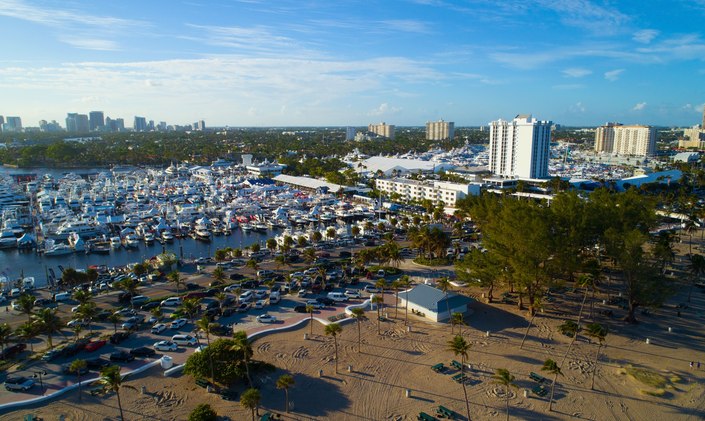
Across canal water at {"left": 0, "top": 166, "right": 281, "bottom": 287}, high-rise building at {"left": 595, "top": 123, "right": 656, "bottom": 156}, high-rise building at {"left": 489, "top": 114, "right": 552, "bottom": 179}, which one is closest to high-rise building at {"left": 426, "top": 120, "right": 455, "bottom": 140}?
high-rise building at {"left": 595, "top": 123, "right": 656, "bottom": 156}

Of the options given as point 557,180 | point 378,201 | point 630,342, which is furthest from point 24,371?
point 557,180

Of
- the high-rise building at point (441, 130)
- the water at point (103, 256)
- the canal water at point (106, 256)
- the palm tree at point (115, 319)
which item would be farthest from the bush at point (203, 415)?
the high-rise building at point (441, 130)

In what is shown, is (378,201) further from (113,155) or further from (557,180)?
(113,155)

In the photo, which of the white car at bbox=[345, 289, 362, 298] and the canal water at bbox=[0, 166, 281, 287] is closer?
the white car at bbox=[345, 289, 362, 298]

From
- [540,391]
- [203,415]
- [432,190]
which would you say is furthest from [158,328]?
[432,190]

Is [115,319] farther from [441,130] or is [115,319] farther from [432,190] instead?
[441,130]

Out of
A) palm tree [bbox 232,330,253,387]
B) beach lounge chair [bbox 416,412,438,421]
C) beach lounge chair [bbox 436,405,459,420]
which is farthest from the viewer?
palm tree [bbox 232,330,253,387]

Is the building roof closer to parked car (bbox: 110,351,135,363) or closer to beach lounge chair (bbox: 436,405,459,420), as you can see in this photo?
beach lounge chair (bbox: 436,405,459,420)
